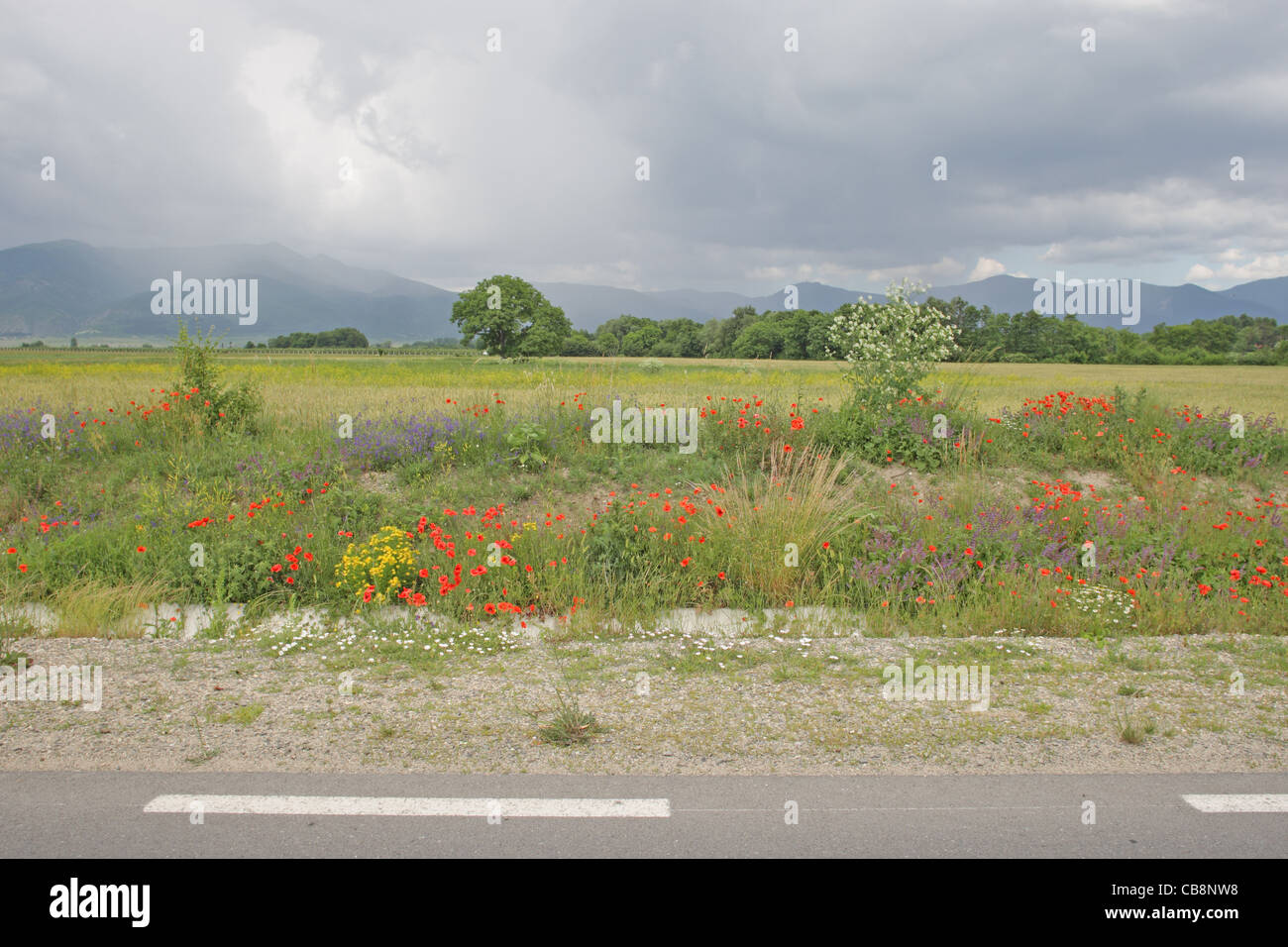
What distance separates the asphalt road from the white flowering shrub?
8.16m

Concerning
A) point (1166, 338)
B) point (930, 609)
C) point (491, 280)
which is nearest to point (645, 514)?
point (930, 609)

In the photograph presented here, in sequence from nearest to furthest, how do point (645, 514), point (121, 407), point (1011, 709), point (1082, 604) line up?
point (1011, 709) < point (1082, 604) < point (645, 514) < point (121, 407)

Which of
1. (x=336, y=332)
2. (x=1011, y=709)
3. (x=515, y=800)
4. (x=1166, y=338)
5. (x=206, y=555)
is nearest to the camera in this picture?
(x=515, y=800)

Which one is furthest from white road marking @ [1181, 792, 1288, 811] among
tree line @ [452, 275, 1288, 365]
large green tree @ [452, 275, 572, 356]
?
large green tree @ [452, 275, 572, 356]

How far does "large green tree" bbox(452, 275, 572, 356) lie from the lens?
6725 cm

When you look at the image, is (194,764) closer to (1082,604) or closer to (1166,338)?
(1082,604)

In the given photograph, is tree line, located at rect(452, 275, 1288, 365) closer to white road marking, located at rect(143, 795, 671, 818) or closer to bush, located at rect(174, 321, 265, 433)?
bush, located at rect(174, 321, 265, 433)

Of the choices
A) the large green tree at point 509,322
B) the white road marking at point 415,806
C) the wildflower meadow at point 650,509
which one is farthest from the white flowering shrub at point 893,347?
the large green tree at point 509,322

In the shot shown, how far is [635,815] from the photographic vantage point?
11.1 feet

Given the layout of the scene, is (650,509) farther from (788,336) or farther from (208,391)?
(788,336)

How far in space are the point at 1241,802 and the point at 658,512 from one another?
5.84 metres

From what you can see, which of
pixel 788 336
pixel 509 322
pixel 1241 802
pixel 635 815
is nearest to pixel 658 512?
pixel 635 815

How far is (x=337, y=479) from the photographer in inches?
387

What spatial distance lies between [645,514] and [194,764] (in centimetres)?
503
